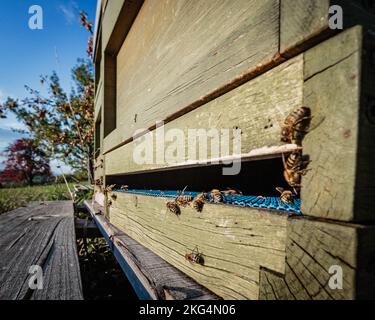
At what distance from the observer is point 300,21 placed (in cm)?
60

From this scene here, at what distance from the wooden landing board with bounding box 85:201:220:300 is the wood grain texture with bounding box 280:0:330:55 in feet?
3.00

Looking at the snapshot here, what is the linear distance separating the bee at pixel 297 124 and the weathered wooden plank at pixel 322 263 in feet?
0.74

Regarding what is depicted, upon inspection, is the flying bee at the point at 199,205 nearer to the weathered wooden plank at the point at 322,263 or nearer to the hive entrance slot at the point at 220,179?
the weathered wooden plank at the point at 322,263

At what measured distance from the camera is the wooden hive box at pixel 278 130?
49cm

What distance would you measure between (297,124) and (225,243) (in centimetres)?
50

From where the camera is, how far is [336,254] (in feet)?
1.65

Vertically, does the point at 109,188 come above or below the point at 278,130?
below

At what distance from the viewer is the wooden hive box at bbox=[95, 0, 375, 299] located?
0.49 metres

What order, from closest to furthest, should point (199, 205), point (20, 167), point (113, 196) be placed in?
point (199, 205) → point (113, 196) → point (20, 167)

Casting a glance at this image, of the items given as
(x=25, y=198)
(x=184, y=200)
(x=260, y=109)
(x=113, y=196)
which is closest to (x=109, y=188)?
(x=113, y=196)

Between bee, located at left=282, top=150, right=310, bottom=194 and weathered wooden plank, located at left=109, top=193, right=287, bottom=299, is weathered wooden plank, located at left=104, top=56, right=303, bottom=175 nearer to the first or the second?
bee, located at left=282, top=150, right=310, bottom=194

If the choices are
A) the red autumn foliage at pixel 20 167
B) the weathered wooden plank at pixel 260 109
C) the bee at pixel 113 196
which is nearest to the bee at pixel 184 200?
the weathered wooden plank at pixel 260 109

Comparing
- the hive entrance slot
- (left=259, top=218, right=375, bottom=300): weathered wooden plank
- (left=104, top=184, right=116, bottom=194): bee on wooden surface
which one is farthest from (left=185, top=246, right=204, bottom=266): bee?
(left=104, top=184, right=116, bottom=194): bee on wooden surface

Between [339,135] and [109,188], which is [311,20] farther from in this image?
[109,188]
